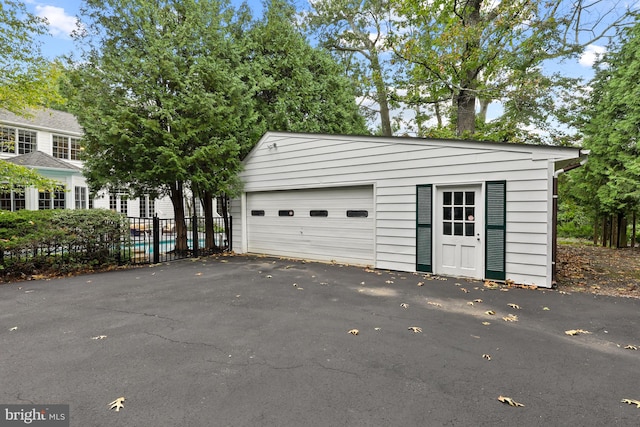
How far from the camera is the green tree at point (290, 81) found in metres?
11.6

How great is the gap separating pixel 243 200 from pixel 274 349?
7514mm

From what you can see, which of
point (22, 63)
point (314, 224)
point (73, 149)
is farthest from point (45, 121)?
point (314, 224)

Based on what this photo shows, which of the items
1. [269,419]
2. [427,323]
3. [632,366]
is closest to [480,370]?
[427,323]

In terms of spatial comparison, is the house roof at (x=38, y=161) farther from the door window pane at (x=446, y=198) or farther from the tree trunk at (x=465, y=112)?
the tree trunk at (x=465, y=112)

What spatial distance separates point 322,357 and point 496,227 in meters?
4.58

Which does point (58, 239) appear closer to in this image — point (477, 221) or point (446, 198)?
point (446, 198)

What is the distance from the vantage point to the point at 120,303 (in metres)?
4.68

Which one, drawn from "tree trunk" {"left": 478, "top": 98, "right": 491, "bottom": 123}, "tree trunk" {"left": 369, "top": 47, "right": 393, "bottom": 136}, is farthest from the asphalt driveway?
"tree trunk" {"left": 478, "top": 98, "right": 491, "bottom": 123}

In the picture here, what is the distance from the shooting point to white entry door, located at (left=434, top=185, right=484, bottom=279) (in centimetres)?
612

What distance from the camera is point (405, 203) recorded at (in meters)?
6.97

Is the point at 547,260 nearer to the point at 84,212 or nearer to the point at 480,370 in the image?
the point at 480,370

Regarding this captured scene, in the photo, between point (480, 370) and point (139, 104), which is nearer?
point (480, 370)

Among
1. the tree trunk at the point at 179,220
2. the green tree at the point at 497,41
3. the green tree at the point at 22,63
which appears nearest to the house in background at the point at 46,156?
the tree trunk at the point at 179,220

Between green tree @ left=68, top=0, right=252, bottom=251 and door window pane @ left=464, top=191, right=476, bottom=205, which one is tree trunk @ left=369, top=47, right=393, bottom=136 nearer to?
green tree @ left=68, top=0, right=252, bottom=251
